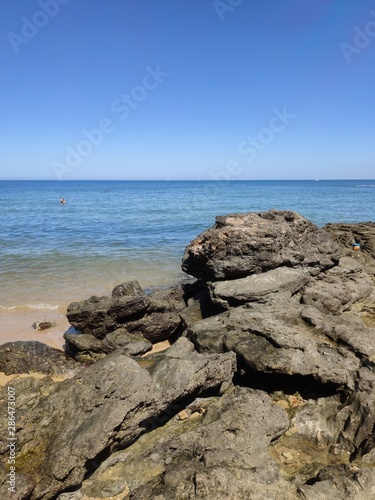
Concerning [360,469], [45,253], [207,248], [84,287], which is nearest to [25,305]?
[84,287]

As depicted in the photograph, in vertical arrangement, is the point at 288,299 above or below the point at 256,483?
above

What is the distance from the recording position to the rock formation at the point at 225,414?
12.8 ft

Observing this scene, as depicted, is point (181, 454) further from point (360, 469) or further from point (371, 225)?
point (371, 225)

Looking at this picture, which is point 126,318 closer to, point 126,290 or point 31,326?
point 126,290

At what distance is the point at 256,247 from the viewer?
8.72 meters

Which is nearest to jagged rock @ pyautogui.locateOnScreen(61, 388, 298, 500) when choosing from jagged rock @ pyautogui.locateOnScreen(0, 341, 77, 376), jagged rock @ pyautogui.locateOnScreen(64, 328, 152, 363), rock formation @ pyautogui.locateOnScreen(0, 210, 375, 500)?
rock formation @ pyautogui.locateOnScreen(0, 210, 375, 500)

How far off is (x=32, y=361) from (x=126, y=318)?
93.8 inches

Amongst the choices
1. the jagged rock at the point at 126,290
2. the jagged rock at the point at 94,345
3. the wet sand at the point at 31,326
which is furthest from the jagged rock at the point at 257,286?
the wet sand at the point at 31,326

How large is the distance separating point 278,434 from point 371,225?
41.7 feet

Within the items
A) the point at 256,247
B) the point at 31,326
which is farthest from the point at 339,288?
the point at 31,326

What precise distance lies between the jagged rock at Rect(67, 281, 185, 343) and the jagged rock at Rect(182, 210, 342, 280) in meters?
1.65

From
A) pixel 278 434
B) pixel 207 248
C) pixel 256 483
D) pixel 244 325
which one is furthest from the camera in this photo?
pixel 207 248

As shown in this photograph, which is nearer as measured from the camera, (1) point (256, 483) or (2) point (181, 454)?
(1) point (256, 483)

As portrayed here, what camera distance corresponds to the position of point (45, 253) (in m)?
20.0
